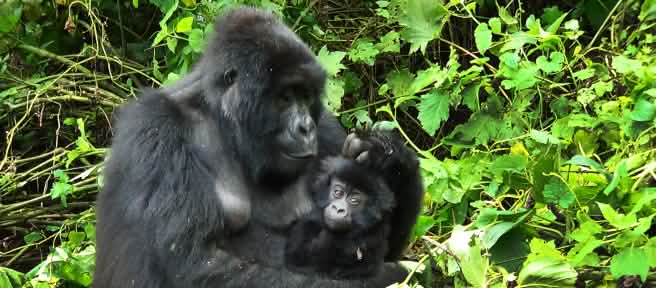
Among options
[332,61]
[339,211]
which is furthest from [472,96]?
[339,211]

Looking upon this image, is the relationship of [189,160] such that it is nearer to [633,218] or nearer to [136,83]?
[633,218]

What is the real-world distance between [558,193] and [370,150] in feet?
2.40

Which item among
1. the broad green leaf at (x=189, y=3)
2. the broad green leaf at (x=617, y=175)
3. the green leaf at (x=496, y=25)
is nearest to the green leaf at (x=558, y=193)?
the broad green leaf at (x=617, y=175)

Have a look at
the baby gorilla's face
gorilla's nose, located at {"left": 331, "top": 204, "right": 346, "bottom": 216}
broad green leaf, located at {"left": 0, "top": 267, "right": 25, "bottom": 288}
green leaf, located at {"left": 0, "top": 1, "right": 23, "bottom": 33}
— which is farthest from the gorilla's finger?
green leaf, located at {"left": 0, "top": 1, "right": 23, "bottom": 33}

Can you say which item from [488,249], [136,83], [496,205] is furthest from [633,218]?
[136,83]

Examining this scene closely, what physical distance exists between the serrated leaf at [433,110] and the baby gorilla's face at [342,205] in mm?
939

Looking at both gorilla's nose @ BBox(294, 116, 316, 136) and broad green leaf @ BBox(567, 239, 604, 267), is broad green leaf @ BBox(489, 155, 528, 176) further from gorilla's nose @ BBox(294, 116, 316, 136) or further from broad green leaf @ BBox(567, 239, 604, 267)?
gorilla's nose @ BBox(294, 116, 316, 136)

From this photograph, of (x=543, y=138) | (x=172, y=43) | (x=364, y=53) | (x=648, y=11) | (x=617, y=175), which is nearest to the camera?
(x=617, y=175)

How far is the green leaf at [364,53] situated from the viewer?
5.06 meters

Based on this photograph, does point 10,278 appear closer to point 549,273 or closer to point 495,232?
point 495,232

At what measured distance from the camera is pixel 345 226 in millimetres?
3611

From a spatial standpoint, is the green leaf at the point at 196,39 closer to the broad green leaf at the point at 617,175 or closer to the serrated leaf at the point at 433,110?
the serrated leaf at the point at 433,110

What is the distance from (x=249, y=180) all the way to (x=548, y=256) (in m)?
1.13

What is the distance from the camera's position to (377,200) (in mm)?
3697
